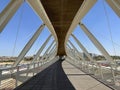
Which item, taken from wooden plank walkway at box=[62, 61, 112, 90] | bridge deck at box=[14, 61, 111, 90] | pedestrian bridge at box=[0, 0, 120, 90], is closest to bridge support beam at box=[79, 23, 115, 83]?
pedestrian bridge at box=[0, 0, 120, 90]

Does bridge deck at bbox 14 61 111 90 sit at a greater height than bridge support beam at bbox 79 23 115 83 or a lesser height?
lesser

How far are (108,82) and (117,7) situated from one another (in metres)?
4.01

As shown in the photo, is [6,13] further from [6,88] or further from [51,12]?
[51,12]

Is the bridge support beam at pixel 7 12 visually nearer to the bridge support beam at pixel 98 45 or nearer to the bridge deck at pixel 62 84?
the bridge deck at pixel 62 84

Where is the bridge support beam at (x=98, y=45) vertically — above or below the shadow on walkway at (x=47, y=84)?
above

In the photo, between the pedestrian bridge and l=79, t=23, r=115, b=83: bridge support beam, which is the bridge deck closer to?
the pedestrian bridge

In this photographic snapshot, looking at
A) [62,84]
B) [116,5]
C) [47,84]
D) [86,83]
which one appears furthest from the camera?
[86,83]

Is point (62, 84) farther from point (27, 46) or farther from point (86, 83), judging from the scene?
point (27, 46)

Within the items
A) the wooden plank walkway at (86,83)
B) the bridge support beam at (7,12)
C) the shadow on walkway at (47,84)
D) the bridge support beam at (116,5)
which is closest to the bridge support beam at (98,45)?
the wooden plank walkway at (86,83)

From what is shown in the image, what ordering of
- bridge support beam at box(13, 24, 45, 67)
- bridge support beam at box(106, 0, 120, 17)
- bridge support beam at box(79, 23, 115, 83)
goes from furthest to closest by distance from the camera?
bridge support beam at box(79, 23, 115, 83), bridge support beam at box(13, 24, 45, 67), bridge support beam at box(106, 0, 120, 17)

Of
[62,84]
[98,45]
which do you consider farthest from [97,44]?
[62,84]

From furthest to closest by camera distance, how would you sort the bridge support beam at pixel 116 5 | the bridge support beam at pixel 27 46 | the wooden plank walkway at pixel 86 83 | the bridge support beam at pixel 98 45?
the bridge support beam at pixel 98 45, the bridge support beam at pixel 27 46, the bridge support beam at pixel 116 5, the wooden plank walkway at pixel 86 83

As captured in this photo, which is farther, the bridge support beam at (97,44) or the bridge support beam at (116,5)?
the bridge support beam at (97,44)

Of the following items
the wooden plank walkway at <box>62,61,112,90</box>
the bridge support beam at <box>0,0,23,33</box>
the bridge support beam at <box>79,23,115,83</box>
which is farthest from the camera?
the bridge support beam at <box>79,23,115,83</box>
